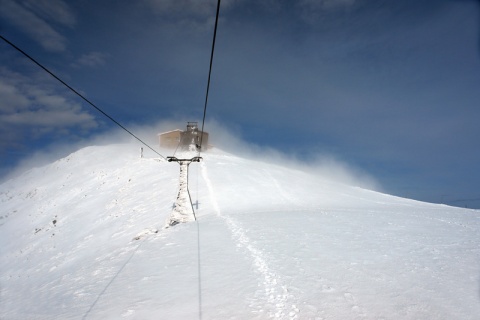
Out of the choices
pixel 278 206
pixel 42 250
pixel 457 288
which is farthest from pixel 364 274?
pixel 42 250

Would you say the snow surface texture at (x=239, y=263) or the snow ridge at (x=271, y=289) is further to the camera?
the snow surface texture at (x=239, y=263)

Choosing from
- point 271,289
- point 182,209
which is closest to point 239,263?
point 271,289

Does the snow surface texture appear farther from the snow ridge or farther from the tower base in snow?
the tower base in snow

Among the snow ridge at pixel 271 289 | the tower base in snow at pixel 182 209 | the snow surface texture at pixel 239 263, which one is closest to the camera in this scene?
the snow ridge at pixel 271 289

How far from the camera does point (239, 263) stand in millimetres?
12086

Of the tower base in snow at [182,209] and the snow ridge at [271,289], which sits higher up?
the tower base in snow at [182,209]

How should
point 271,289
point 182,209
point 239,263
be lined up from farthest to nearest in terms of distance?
point 182,209, point 239,263, point 271,289

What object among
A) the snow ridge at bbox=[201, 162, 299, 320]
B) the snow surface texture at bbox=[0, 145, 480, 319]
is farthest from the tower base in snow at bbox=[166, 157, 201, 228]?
the snow ridge at bbox=[201, 162, 299, 320]

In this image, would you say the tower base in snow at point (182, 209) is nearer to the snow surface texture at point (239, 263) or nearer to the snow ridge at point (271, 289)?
the snow surface texture at point (239, 263)

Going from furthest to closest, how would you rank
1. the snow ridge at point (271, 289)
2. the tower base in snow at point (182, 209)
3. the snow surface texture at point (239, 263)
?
the tower base in snow at point (182, 209) < the snow surface texture at point (239, 263) < the snow ridge at point (271, 289)

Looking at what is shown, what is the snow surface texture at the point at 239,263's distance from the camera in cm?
875

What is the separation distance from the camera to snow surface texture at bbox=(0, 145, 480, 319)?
8.75 metres

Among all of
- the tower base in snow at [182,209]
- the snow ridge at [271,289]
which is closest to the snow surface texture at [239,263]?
the snow ridge at [271,289]

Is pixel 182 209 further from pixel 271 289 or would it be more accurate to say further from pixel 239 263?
pixel 271 289
